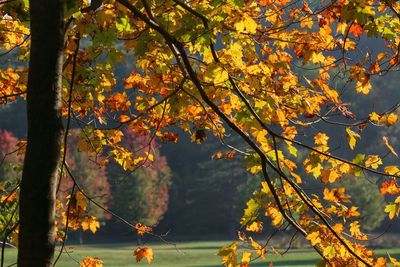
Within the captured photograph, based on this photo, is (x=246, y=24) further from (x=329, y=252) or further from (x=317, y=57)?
(x=317, y=57)

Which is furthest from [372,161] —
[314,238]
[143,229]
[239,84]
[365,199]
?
[365,199]

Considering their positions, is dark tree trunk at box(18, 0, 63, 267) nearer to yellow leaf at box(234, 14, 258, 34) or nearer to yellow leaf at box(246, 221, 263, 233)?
yellow leaf at box(234, 14, 258, 34)

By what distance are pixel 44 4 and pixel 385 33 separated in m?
2.67

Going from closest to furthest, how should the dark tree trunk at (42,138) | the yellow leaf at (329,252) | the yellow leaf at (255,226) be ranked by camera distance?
1. the dark tree trunk at (42,138)
2. the yellow leaf at (329,252)
3. the yellow leaf at (255,226)

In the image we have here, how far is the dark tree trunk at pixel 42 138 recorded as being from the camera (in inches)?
145

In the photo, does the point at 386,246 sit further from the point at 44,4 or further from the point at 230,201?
the point at 44,4

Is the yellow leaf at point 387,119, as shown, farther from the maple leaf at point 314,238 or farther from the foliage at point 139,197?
the foliage at point 139,197

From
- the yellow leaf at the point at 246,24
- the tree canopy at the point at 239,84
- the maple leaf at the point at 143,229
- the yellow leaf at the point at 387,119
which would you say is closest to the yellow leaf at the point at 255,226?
the tree canopy at the point at 239,84

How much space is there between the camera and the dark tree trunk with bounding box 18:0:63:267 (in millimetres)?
3674

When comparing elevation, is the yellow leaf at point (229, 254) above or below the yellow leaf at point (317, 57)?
below

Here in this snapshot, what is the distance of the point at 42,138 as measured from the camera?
146 inches

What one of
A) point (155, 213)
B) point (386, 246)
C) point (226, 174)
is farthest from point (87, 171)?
point (386, 246)

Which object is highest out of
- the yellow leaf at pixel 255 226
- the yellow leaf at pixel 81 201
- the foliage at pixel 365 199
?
the foliage at pixel 365 199

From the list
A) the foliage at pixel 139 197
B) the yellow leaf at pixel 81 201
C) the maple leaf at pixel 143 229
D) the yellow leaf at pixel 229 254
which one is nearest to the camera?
the yellow leaf at pixel 229 254
